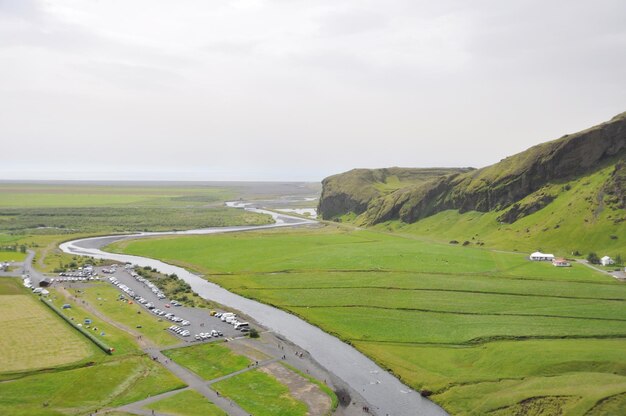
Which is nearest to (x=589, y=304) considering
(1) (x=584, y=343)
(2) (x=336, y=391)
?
(1) (x=584, y=343)

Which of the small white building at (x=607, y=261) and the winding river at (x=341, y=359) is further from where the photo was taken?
the small white building at (x=607, y=261)

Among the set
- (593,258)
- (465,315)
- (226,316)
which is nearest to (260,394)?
(226,316)

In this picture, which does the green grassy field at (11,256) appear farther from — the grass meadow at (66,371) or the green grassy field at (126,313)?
the grass meadow at (66,371)

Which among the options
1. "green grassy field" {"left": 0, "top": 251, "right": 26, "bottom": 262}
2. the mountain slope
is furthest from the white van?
the mountain slope

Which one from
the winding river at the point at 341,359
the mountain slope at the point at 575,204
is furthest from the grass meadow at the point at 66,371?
the mountain slope at the point at 575,204

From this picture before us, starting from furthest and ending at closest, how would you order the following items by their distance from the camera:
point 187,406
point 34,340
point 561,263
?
point 561,263, point 34,340, point 187,406

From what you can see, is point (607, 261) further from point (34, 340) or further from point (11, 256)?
point (11, 256)

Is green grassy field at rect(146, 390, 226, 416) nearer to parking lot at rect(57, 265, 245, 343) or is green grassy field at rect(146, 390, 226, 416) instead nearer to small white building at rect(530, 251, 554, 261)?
parking lot at rect(57, 265, 245, 343)

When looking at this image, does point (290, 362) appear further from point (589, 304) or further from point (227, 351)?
point (589, 304)
